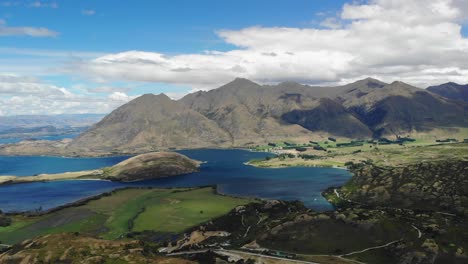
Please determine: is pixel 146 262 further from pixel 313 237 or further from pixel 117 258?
pixel 313 237

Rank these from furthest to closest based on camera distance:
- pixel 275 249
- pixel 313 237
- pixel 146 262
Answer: pixel 313 237, pixel 275 249, pixel 146 262

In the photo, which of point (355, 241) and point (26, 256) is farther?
point (355, 241)

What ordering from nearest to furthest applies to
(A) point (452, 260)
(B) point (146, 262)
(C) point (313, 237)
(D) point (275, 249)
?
(B) point (146, 262) → (A) point (452, 260) → (D) point (275, 249) → (C) point (313, 237)

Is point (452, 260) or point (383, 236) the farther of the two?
point (383, 236)

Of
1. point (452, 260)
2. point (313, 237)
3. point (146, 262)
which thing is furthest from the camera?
point (313, 237)

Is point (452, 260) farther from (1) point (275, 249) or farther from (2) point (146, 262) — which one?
(2) point (146, 262)

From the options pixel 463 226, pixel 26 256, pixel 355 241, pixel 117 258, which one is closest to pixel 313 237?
pixel 355 241

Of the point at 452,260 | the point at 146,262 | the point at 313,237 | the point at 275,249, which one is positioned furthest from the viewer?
the point at 313,237

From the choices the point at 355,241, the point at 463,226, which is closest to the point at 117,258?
the point at 355,241

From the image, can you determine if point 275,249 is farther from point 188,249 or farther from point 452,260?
point 452,260
